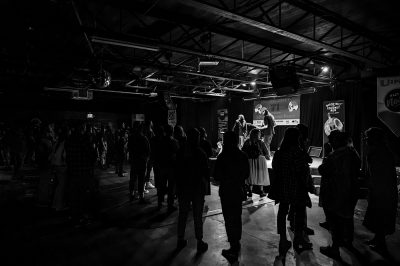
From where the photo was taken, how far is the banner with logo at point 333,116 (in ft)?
36.2

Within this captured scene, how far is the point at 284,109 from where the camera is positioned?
43.5ft

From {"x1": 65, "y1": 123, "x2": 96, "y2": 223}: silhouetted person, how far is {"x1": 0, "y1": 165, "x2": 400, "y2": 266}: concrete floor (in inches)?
15.7

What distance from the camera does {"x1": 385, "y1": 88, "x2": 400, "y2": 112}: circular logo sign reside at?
8.16 m

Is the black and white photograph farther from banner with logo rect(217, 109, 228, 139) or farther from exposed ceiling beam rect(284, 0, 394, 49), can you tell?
banner with logo rect(217, 109, 228, 139)

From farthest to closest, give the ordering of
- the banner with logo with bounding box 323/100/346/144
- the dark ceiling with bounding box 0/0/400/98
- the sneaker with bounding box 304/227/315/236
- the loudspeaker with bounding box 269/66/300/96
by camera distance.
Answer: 1. the banner with logo with bounding box 323/100/346/144
2. the loudspeaker with bounding box 269/66/300/96
3. the dark ceiling with bounding box 0/0/400/98
4. the sneaker with bounding box 304/227/315/236

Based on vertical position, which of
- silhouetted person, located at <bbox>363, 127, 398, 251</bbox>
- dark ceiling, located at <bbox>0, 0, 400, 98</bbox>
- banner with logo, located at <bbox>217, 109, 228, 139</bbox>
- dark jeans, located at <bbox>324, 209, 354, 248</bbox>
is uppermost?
dark ceiling, located at <bbox>0, 0, 400, 98</bbox>

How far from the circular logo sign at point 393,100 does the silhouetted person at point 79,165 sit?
8622 millimetres

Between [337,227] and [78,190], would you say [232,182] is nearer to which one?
[337,227]

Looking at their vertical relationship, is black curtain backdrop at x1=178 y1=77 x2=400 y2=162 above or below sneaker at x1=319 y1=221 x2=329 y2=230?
above

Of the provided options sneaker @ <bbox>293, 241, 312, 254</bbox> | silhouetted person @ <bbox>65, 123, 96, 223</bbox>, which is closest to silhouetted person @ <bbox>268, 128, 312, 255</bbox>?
sneaker @ <bbox>293, 241, 312, 254</bbox>

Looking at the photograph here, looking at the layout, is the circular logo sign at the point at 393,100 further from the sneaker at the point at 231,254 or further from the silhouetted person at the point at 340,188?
the sneaker at the point at 231,254

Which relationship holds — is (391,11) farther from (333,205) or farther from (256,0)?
(333,205)

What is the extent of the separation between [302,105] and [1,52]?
12096 millimetres

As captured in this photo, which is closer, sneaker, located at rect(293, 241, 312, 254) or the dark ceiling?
sneaker, located at rect(293, 241, 312, 254)
